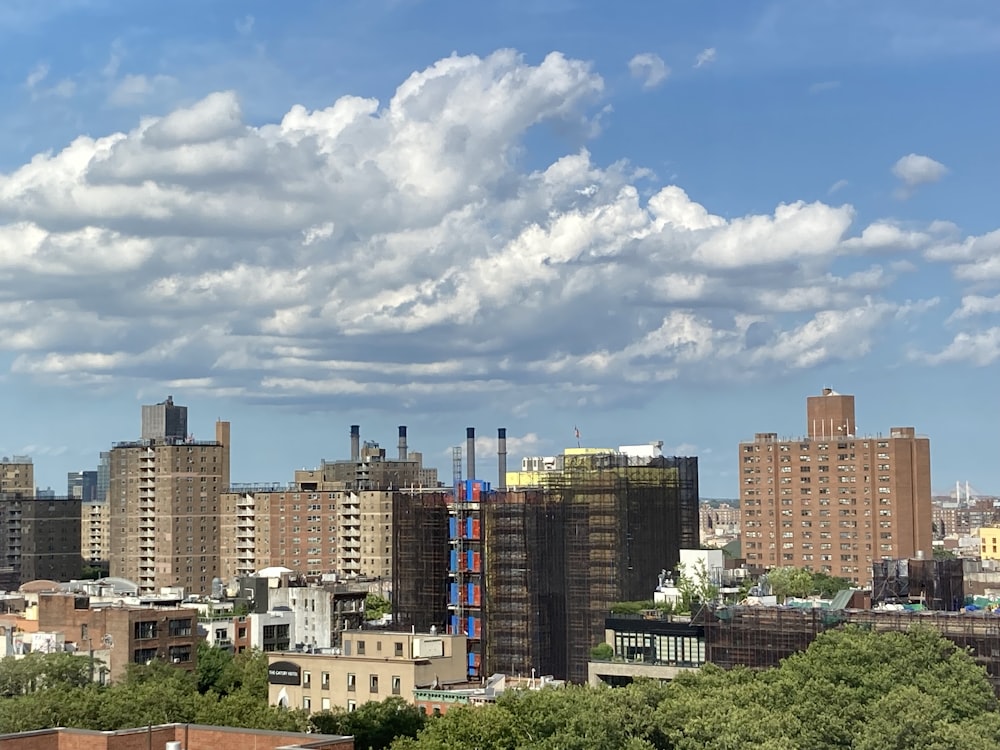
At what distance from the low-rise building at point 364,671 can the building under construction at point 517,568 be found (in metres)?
14.2

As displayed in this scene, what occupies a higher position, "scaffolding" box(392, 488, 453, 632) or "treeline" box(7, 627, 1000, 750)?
"scaffolding" box(392, 488, 453, 632)

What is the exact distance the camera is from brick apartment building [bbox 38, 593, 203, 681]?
409 feet

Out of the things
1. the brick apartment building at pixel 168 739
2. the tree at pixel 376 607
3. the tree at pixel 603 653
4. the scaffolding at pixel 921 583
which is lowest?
the tree at pixel 603 653

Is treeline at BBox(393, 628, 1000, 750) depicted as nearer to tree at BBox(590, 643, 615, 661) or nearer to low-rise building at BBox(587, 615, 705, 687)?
low-rise building at BBox(587, 615, 705, 687)

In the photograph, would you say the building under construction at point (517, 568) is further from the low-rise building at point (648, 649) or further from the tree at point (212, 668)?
the tree at point (212, 668)

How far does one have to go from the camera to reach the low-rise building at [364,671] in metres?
114

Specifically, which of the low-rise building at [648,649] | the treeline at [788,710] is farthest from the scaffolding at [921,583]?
the treeline at [788,710]

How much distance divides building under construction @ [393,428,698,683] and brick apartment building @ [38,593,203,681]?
881 inches

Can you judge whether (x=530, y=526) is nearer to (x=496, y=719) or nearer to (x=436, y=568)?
(x=436, y=568)

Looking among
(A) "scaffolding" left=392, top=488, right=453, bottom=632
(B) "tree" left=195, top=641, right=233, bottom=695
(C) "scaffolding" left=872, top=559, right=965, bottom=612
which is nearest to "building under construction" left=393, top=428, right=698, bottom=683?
(A) "scaffolding" left=392, top=488, right=453, bottom=632

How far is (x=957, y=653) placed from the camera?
310 feet

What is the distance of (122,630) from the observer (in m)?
125

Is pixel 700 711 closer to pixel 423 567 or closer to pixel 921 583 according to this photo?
pixel 921 583

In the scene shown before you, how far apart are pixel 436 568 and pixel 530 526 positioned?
10.6 m
